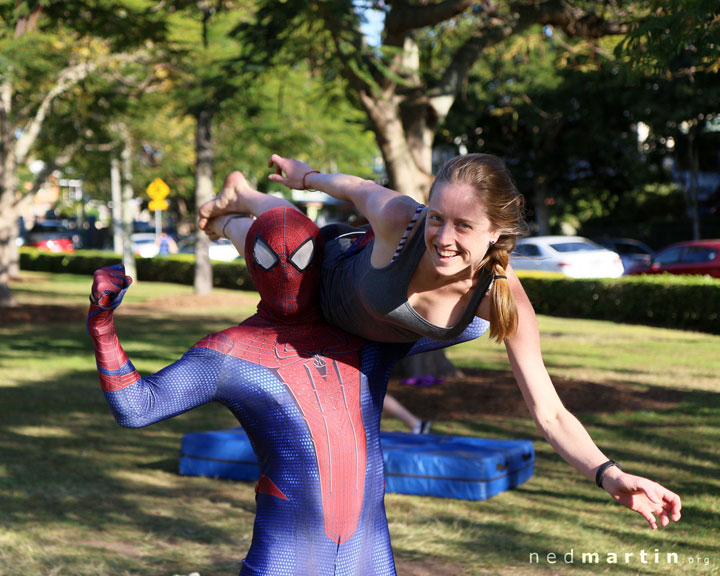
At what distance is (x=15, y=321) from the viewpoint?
58.6 ft

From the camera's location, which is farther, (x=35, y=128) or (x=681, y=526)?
(x=35, y=128)

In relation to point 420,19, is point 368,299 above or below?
below

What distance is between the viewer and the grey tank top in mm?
2625

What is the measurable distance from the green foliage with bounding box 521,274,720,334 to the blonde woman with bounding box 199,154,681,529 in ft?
50.2

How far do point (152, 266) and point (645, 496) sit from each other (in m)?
30.0

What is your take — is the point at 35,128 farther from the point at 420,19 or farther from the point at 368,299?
the point at 368,299

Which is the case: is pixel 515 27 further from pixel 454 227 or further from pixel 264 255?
pixel 454 227

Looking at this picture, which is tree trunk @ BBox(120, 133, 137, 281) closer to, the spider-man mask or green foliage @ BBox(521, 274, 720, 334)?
green foliage @ BBox(521, 274, 720, 334)

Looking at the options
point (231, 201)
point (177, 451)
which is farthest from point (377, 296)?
point (177, 451)

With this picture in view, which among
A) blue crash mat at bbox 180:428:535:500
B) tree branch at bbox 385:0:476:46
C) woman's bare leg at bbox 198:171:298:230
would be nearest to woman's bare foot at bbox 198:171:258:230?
woman's bare leg at bbox 198:171:298:230

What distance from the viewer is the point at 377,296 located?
2680 mm

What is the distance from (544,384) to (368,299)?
62 cm

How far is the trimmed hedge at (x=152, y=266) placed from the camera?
2761 cm

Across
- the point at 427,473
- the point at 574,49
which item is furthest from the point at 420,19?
the point at 427,473
